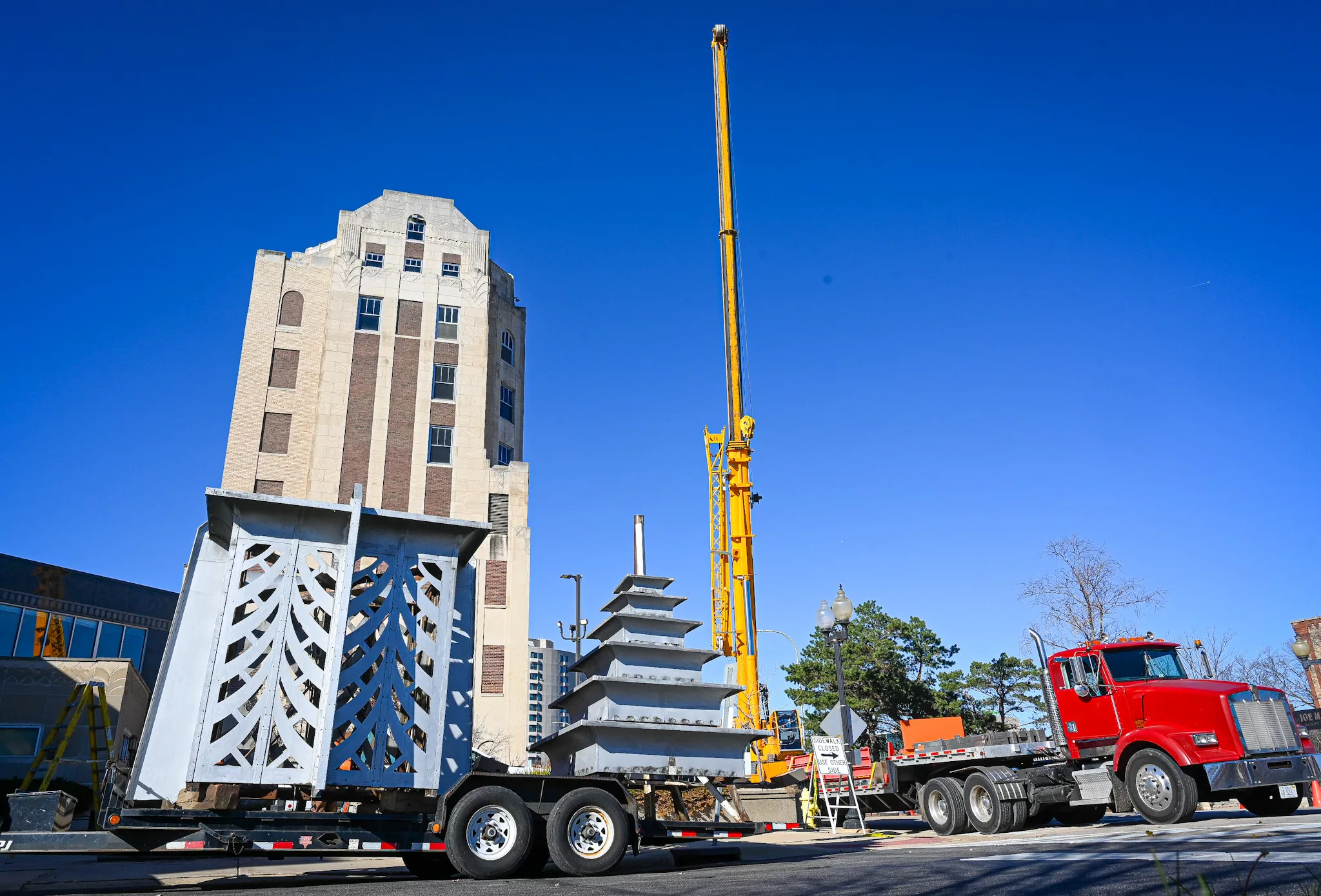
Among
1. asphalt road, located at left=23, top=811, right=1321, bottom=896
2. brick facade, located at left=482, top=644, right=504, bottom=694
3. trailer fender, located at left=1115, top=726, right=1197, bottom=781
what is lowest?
asphalt road, located at left=23, top=811, right=1321, bottom=896

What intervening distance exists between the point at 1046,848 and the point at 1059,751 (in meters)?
6.23

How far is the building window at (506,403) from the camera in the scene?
5853 centimetres

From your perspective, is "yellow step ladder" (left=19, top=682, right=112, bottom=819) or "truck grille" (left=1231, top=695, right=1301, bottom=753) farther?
"yellow step ladder" (left=19, top=682, right=112, bottom=819)

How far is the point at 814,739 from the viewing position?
853 inches

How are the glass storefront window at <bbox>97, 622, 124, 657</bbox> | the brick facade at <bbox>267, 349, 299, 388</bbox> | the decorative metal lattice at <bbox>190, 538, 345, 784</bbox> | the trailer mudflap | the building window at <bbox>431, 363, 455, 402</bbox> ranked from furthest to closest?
1. the building window at <bbox>431, 363, 455, 402</bbox>
2. the brick facade at <bbox>267, 349, 299, 388</bbox>
3. the glass storefront window at <bbox>97, 622, 124, 657</bbox>
4. the trailer mudflap
5. the decorative metal lattice at <bbox>190, 538, 345, 784</bbox>

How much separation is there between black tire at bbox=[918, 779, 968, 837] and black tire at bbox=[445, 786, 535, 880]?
1010 cm

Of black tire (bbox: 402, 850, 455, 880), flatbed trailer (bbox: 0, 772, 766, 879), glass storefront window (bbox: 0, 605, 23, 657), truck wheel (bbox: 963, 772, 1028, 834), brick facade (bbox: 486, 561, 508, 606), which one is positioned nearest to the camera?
flatbed trailer (bbox: 0, 772, 766, 879)

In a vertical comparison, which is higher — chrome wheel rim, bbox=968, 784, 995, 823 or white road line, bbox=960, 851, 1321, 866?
chrome wheel rim, bbox=968, 784, 995, 823

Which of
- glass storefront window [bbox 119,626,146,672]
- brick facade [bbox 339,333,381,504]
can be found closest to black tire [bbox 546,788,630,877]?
brick facade [bbox 339,333,381,504]

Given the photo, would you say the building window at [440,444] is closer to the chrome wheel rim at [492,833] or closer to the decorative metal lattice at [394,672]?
the decorative metal lattice at [394,672]

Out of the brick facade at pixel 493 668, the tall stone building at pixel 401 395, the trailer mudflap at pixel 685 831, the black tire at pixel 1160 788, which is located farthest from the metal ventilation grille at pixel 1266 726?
the brick facade at pixel 493 668

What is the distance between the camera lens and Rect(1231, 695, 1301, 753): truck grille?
51.8 feet

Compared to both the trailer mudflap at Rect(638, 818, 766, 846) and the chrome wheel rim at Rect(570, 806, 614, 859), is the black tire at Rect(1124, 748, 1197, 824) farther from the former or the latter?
the chrome wheel rim at Rect(570, 806, 614, 859)

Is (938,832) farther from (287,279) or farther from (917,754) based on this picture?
(287,279)
